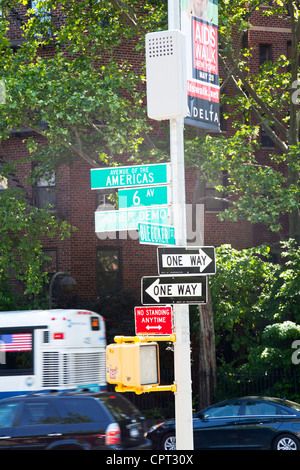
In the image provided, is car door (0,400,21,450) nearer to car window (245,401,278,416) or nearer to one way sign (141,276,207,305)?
one way sign (141,276,207,305)

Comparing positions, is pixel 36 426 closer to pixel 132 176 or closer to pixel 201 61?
pixel 132 176

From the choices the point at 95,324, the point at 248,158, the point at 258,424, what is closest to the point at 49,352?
the point at 95,324

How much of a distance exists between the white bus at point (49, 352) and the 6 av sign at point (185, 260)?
930 centimetres

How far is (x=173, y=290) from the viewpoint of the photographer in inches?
326

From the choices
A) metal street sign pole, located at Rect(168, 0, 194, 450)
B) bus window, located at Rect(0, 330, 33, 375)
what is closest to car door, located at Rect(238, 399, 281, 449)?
bus window, located at Rect(0, 330, 33, 375)

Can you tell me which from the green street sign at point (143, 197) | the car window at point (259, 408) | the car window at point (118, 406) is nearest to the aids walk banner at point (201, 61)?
the green street sign at point (143, 197)

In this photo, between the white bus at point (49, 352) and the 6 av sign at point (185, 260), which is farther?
the white bus at point (49, 352)

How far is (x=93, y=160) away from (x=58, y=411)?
1067 cm

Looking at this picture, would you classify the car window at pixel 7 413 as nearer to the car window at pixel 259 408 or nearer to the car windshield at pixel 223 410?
the car windshield at pixel 223 410

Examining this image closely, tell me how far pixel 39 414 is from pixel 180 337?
5576 mm

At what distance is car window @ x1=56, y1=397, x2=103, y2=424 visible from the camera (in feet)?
42.1

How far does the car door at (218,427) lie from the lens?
16781 mm

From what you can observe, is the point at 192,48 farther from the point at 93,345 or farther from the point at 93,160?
the point at 93,160
